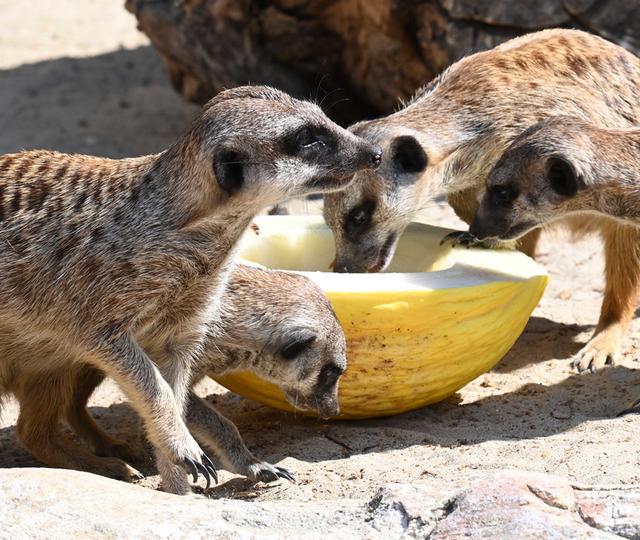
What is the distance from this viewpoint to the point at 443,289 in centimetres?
446

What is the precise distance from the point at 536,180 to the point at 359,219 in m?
0.80

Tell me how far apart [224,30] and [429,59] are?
150 centimetres

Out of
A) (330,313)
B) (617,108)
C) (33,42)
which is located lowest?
(33,42)

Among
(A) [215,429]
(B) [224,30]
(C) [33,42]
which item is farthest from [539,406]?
(C) [33,42]

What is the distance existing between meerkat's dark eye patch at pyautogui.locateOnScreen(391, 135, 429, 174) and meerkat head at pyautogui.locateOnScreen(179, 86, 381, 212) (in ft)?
4.41

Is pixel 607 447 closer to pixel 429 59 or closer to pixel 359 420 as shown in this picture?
pixel 359 420

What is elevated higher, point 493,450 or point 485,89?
point 485,89

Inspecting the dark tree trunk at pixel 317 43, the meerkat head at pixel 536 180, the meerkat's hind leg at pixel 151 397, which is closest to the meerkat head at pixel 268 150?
the meerkat's hind leg at pixel 151 397

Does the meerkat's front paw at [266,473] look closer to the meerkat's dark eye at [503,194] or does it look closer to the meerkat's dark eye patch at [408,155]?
the meerkat's dark eye at [503,194]

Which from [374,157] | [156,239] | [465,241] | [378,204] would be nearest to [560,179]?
[465,241]

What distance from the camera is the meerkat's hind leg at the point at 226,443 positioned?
161 inches

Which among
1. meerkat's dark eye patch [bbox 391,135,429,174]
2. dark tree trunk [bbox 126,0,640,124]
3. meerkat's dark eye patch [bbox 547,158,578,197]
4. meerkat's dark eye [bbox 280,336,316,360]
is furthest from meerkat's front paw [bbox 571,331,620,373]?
dark tree trunk [bbox 126,0,640,124]

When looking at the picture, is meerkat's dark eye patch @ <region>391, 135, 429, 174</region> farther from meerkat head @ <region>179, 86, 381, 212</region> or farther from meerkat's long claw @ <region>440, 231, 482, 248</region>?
meerkat head @ <region>179, 86, 381, 212</region>

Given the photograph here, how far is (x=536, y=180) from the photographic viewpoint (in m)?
4.77
